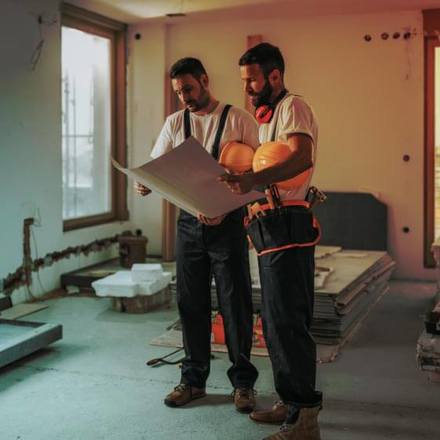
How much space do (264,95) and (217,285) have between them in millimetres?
A: 953

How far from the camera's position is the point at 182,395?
3.26m

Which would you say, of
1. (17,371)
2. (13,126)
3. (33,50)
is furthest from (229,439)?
(33,50)

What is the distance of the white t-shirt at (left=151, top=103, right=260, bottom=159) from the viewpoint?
304 cm

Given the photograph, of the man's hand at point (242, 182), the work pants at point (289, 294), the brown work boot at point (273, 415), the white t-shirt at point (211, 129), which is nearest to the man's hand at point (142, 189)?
the white t-shirt at point (211, 129)

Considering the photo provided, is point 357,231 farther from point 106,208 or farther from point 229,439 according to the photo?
point 229,439

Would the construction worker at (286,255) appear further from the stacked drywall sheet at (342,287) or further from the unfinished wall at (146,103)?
the unfinished wall at (146,103)

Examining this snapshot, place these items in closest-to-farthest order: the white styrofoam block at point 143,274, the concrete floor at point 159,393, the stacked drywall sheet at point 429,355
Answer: the concrete floor at point 159,393 < the stacked drywall sheet at point 429,355 < the white styrofoam block at point 143,274

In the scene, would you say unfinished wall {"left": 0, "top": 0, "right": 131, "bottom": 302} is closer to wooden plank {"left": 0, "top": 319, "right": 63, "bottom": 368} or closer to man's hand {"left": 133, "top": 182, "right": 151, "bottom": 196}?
wooden plank {"left": 0, "top": 319, "right": 63, "bottom": 368}

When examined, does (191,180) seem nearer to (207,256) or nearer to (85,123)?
(207,256)

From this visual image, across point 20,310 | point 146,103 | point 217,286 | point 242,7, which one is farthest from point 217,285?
point 146,103

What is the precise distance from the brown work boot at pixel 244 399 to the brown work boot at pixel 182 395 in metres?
0.21

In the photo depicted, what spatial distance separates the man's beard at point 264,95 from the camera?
2635mm

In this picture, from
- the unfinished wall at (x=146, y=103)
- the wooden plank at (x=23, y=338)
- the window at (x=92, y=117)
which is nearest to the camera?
the wooden plank at (x=23, y=338)

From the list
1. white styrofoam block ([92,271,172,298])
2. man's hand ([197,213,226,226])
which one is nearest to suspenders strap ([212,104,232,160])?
man's hand ([197,213,226,226])
